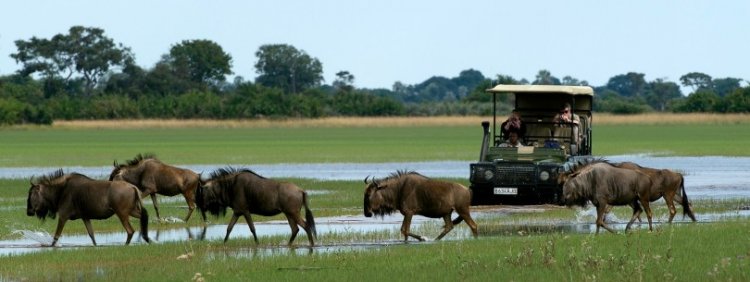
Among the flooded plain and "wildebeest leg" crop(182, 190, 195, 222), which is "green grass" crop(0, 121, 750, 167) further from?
"wildebeest leg" crop(182, 190, 195, 222)

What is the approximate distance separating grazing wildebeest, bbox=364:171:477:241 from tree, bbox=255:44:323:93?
152 meters

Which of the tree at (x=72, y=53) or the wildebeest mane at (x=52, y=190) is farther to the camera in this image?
the tree at (x=72, y=53)

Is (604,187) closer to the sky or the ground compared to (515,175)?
closer to the sky

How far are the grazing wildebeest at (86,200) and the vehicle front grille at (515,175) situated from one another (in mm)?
7752

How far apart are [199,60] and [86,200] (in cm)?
13549

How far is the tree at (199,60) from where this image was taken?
154 m

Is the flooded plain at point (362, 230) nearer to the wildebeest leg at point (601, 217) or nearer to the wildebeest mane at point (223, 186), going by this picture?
the wildebeest mane at point (223, 186)

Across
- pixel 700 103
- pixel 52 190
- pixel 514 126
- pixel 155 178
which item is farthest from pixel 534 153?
pixel 700 103

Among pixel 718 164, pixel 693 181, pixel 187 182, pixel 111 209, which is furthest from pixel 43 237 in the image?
pixel 718 164

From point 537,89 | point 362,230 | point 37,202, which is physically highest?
point 537,89

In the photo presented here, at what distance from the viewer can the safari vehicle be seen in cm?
2719

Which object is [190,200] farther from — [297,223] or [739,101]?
[739,101]

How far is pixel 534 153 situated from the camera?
27.9 metres

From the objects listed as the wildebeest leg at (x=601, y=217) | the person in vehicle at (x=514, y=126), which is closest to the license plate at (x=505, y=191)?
the person in vehicle at (x=514, y=126)
